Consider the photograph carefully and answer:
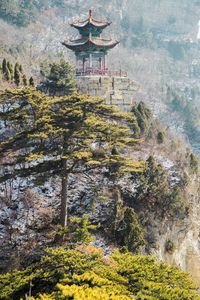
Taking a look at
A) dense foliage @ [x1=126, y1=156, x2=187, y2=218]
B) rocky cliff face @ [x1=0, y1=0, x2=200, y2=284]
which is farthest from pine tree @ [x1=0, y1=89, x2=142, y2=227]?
dense foliage @ [x1=126, y1=156, x2=187, y2=218]

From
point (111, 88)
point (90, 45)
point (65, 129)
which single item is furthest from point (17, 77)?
point (65, 129)

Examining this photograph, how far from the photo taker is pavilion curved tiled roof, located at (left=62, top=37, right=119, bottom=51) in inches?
1329

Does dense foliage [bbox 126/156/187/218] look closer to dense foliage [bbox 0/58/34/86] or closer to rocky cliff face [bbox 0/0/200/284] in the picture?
rocky cliff face [bbox 0/0/200/284]

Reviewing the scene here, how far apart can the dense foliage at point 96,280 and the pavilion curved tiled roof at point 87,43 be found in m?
26.5

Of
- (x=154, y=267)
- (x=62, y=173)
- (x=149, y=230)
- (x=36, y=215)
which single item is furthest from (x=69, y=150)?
(x=149, y=230)

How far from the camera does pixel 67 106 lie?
48.2 ft

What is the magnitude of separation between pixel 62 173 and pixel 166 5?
364 ft

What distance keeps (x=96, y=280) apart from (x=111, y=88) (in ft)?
86.1

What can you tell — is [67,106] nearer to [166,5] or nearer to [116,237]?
[116,237]

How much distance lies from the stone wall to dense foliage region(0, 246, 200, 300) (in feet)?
75.1

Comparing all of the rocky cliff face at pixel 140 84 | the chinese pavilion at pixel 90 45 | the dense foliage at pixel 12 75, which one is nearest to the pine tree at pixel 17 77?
the dense foliage at pixel 12 75

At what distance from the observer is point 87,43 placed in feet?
110

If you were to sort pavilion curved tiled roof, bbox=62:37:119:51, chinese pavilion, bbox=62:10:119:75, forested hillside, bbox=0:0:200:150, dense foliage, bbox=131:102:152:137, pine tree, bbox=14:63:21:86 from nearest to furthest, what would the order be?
dense foliage, bbox=131:102:152:137 → pine tree, bbox=14:63:21:86 → pavilion curved tiled roof, bbox=62:37:119:51 → chinese pavilion, bbox=62:10:119:75 → forested hillside, bbox=0:0:200:150

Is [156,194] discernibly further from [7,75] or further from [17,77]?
[7,75]
